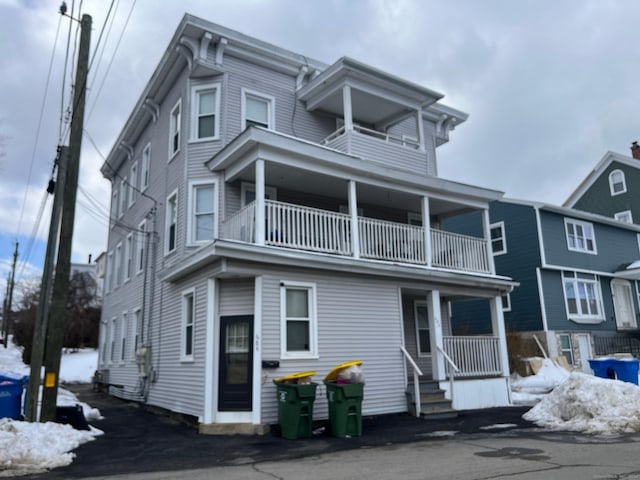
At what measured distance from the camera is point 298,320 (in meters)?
11.1

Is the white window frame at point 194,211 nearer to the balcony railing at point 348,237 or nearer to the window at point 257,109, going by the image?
the balcony railing at point 348,237

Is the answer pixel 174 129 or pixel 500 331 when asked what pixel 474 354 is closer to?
pixel 500 331

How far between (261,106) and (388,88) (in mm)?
3708

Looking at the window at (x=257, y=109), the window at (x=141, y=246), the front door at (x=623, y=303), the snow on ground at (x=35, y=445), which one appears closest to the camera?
the snow on ground at (x=35, y=445)

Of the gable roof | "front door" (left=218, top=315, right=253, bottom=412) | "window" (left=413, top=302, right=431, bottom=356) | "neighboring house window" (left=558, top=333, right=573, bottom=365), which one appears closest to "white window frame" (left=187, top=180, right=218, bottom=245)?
"front door" (left=218, top=315, right=253, bottom=412)

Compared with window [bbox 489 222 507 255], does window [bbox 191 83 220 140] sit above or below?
above

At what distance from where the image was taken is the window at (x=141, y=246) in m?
16.4

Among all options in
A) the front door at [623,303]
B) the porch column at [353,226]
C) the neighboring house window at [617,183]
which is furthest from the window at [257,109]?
the neighboring house window at [617,183]

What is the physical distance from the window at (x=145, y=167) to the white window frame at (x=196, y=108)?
13.2 feet

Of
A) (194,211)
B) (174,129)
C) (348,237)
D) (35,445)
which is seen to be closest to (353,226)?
(348,237)

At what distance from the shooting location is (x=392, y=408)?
12.1m

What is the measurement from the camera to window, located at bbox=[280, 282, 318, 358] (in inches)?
428

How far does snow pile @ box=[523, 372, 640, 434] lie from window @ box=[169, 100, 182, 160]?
1165 cm

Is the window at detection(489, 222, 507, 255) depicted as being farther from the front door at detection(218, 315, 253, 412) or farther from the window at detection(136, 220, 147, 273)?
the front door at detection(218, 315, 253, 412)
